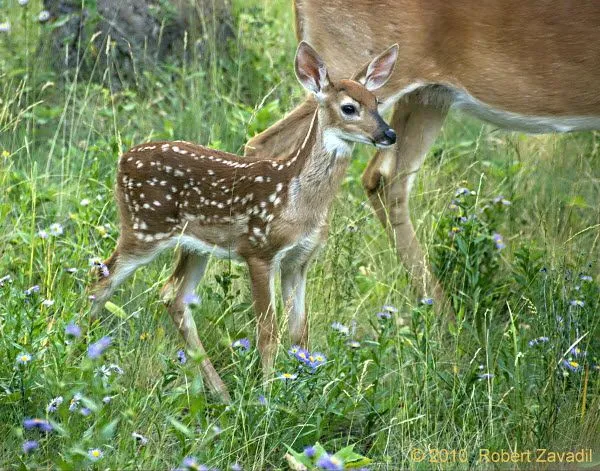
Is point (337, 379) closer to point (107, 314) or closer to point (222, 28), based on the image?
point (107, 314)

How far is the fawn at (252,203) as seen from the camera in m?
5.17

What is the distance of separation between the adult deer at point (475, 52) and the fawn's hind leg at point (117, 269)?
1.06 meters

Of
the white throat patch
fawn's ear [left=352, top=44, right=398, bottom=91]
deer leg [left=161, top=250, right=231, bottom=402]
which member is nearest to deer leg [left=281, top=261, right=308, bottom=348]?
deer leg [left=161, top=250, right=231, bottom=402]

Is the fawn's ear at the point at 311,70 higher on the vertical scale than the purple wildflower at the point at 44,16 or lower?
higher

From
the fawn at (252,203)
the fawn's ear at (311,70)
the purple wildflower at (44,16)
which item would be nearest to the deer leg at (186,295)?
the fawn at (252,203)

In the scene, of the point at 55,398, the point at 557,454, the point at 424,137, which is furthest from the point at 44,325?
the point at 424,137

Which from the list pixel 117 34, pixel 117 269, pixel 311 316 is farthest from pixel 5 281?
pixel 117 34

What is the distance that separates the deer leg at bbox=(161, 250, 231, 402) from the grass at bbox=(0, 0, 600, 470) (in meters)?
0.07

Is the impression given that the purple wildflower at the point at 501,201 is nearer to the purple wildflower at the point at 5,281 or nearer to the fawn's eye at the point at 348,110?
the fawn's eye at the point at 348,110

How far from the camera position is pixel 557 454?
4531mm

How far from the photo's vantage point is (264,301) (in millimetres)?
5203

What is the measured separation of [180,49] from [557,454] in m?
4.43

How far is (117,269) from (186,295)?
1.25 ft

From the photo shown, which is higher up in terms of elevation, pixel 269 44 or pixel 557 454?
pixel 557 454
